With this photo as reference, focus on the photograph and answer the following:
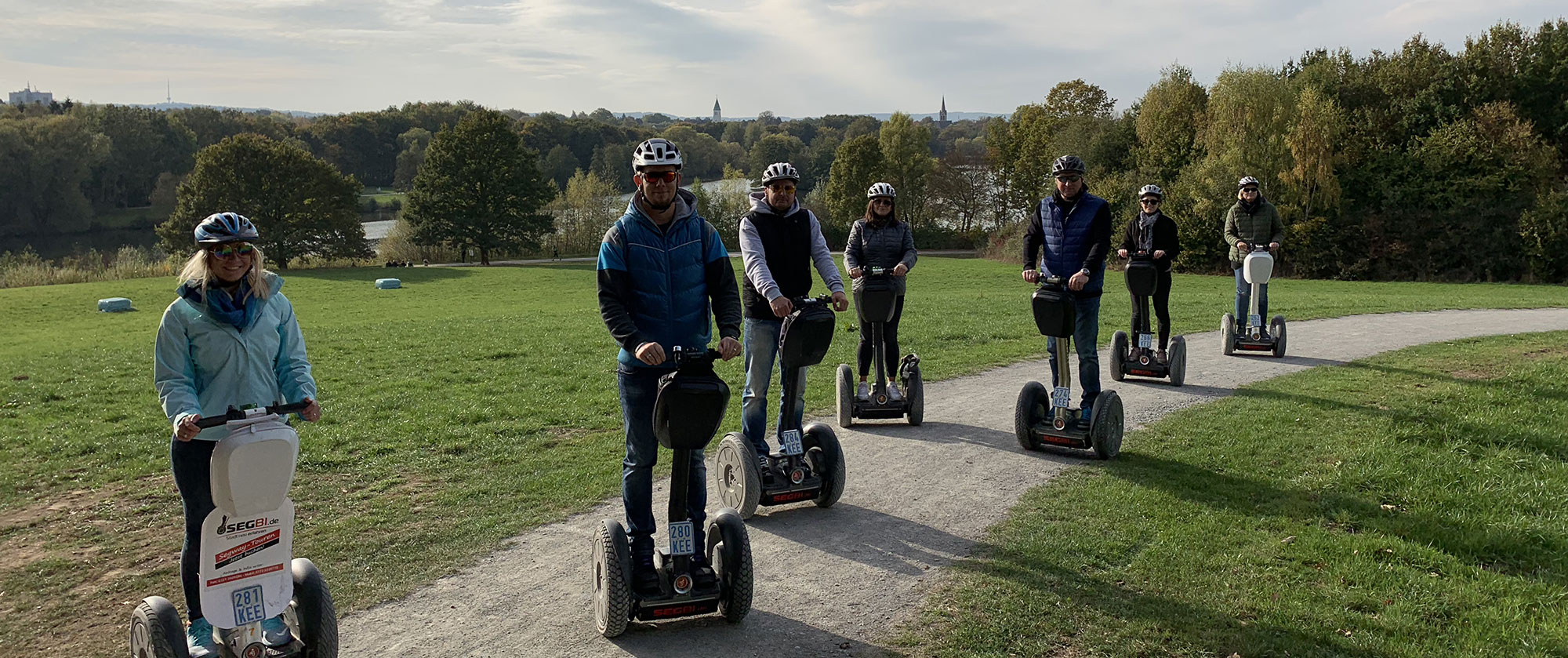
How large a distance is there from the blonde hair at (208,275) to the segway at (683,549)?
5.92 feet

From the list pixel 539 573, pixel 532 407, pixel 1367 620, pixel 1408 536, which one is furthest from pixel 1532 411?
pixel 532 407

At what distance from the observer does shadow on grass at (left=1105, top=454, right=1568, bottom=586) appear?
577 centimetres

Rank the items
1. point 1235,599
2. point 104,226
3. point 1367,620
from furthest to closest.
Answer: point 104,226 < point 1235,599 < point 1367,620

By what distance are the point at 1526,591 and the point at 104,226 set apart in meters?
91.1

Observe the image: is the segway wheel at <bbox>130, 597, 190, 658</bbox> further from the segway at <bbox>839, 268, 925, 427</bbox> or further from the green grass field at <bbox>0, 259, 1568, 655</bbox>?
the segway at <bbox>839, 268, 925, 427</bbox>

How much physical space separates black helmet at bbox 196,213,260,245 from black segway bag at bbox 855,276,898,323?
5036 millimetres

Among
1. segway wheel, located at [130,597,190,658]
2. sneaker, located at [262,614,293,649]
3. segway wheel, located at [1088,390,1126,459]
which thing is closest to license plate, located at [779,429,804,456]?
segway wheel, located at [1088,390,1126,459]

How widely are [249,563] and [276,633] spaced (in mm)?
461

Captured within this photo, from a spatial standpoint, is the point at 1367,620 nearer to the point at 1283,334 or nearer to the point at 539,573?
the point at 539,573

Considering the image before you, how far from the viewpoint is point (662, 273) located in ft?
16.0

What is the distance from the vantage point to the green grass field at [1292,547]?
15.7 ft

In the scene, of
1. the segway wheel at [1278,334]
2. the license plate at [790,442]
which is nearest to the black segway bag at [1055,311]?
the license plate at [790,442]

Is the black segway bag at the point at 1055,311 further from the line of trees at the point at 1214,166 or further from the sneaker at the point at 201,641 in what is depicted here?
the line of trees at the point at 1214,166

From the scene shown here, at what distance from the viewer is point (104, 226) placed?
2975 inches
